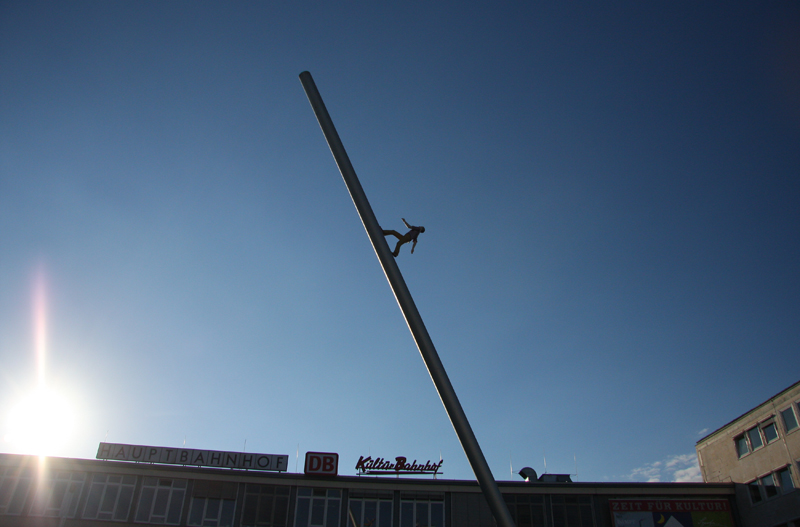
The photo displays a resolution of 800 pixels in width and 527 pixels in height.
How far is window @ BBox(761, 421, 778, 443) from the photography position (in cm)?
4343

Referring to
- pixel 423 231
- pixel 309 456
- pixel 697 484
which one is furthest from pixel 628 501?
pixel 423 231

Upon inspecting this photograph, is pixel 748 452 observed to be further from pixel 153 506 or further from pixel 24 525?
pixel 24 525

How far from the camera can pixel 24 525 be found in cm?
4272

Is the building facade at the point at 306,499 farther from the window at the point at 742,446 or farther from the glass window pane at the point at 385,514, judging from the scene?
the window at the point at 742,446

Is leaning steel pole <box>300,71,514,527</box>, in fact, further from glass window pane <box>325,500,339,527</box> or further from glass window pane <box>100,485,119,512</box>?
glass window pane <box>100,485,119,512</box>

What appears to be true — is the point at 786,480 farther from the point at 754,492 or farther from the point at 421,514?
the point at 421,514

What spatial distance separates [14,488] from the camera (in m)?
44.2

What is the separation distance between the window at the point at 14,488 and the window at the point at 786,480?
59054 millimetres

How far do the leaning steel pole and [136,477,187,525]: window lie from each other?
45212mm

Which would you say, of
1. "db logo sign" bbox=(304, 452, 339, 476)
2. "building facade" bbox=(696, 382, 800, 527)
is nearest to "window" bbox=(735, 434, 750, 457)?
"building facade" bbox=(696, 382, 800, 527)

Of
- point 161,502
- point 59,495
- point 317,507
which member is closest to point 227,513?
point 161,502

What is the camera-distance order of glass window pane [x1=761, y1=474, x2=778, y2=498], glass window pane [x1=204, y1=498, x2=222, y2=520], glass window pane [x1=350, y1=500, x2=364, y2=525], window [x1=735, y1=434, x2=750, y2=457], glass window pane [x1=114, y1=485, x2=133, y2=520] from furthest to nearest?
window [x1=735, y1=434, x2=750, y2=457], glass window pane [x1=350, y1=500, x2=364, y2=525], glass window pane [x1=204, y1=498, x2=222, y2=520], glass window pane [x1=114, y1=485, x2=133, y2=520], glass window pane [x1=761, y1=474, x2=778, y2=498]

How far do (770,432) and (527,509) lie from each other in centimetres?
2033

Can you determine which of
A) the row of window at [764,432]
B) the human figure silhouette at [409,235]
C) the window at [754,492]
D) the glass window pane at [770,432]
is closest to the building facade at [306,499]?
the window at [754,492]
